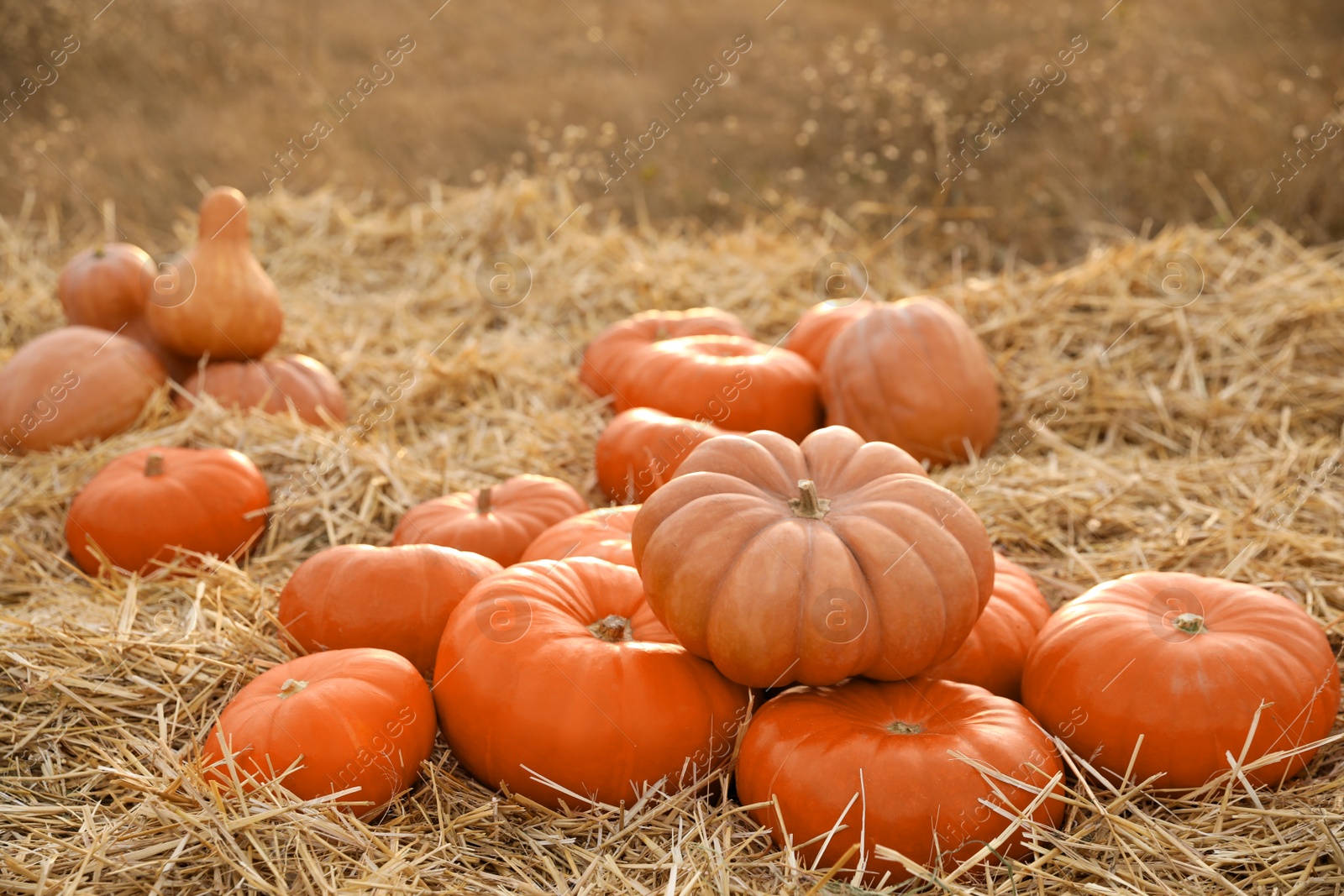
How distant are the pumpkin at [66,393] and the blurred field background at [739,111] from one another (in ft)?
11.8

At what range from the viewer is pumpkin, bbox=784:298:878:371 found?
437cm

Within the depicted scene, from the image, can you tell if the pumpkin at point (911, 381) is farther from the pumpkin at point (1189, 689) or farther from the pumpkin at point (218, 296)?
the pumpkin at point (218, 296)

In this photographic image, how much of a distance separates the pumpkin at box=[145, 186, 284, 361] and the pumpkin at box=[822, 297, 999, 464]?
2.36m

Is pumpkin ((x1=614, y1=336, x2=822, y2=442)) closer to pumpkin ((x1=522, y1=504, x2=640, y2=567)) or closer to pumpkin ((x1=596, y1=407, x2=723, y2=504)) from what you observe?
pumpkin ((x1=596, y1=407, x2=723, y2=504))

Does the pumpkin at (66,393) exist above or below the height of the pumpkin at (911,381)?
above

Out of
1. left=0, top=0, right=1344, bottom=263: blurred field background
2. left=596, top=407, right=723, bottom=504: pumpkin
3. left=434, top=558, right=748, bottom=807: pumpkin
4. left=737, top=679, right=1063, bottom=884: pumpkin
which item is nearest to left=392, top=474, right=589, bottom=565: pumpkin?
left=596, top=407, right=723, bottom=504: pumpkin

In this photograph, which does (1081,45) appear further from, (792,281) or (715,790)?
(715,790)

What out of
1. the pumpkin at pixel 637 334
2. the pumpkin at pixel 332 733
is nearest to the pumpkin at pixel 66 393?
the pumpkin at pixel 637 334

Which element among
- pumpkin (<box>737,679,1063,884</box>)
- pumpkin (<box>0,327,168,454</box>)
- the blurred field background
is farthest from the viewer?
the blurred field background

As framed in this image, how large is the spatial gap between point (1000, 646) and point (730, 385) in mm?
1628

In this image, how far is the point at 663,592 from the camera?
2.19 metres

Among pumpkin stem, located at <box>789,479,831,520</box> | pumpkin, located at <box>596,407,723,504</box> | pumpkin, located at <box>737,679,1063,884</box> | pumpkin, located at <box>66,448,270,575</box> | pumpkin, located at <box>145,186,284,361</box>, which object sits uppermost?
pumpkin, located at <box>145,186,284,361</box>

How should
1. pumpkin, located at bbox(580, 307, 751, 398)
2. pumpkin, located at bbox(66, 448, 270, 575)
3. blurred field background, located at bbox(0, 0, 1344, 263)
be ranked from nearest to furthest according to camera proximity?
pumpkin, located at bbox(66, 448, 270, 575), pumpkin, located at bbox(580, 307, 751, 398), blurred field background, located at bbox(0, 0, 1344, 263)

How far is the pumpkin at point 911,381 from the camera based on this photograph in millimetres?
3891
